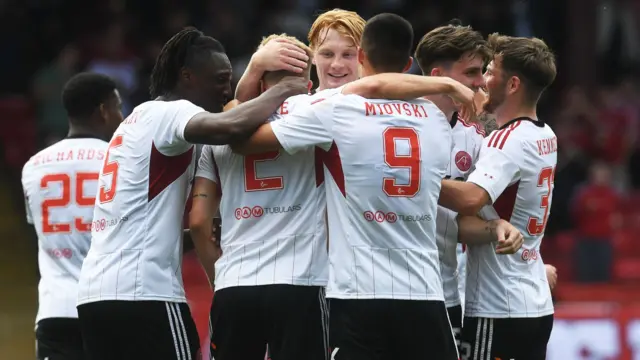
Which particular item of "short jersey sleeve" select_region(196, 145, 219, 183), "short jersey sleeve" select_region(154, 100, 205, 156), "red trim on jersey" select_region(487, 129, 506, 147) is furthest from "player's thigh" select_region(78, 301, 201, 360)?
"red trim on jersey" select_region(487, 129, 506, 147)

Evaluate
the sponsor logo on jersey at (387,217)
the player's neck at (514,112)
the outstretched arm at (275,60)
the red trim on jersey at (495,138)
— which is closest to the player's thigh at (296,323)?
the sponsor logo on jersey at (387,217)

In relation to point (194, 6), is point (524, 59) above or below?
→ below

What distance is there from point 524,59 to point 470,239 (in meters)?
1.04

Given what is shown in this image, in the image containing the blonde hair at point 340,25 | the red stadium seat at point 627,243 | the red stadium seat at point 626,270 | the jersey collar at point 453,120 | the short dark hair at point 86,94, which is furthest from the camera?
the red stadium seat at point 627,243

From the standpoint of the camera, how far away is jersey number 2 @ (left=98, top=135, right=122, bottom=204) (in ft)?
21.3

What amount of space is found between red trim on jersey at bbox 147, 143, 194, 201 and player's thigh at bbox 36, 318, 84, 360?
5.69 ft

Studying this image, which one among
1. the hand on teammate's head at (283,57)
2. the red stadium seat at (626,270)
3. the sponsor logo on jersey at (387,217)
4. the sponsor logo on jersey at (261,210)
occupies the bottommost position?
the red stadium seat at (626,270)

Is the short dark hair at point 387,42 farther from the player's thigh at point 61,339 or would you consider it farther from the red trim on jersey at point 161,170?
the player's thigh at point 61,339

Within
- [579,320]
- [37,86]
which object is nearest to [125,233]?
[579,320]

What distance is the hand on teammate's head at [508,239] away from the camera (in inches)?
245

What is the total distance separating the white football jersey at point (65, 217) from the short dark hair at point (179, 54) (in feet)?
4.41

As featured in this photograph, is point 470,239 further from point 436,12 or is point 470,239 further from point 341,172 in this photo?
point 436,12

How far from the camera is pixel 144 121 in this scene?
254 inches

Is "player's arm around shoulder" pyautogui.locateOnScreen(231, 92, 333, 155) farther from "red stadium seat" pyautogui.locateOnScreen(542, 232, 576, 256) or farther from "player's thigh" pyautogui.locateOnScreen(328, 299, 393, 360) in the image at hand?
"red stadium seat" pyautogui.locateOnScreen(542, 232, 576, 256)
